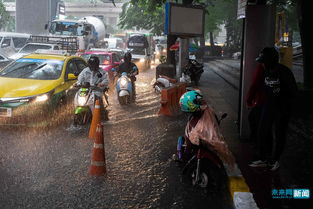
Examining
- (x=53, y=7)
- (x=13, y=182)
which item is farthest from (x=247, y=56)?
(x=53, y=7)

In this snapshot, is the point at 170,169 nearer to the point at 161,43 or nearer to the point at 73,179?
the point at 73,179

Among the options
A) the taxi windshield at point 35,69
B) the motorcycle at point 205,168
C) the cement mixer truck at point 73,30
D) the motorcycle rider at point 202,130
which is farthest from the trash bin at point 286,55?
the cement mixer truck at point 73,30

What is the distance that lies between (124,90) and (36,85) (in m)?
3.77

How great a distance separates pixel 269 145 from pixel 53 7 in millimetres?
46293

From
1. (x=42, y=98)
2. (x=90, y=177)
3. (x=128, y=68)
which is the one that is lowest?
(x=90, y=177)

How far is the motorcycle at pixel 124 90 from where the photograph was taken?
43.0 feet

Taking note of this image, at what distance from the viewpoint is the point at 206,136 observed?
5.41m

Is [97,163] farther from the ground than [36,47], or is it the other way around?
[36,47]

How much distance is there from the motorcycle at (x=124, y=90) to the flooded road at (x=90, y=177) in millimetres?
3151

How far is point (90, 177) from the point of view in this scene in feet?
19.9

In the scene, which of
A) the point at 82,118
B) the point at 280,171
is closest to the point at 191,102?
the point at 280,171

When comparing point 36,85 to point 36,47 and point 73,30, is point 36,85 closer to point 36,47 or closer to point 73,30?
point 36,47

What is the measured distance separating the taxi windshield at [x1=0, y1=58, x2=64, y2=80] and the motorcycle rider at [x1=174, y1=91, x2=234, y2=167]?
5.75 m

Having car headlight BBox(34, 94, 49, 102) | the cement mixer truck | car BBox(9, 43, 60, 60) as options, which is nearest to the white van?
the cement mixer truck
